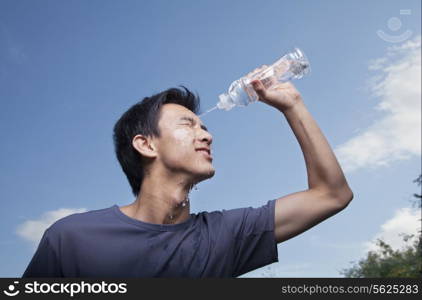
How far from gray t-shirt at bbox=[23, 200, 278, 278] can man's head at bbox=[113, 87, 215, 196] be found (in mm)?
365

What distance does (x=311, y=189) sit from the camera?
10.7ft

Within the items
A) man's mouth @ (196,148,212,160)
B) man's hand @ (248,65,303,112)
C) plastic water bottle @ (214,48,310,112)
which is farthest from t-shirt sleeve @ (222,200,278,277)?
plastic water bottle @ (214,48,310,112)

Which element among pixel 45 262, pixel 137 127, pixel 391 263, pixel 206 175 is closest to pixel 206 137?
pixel 206 175

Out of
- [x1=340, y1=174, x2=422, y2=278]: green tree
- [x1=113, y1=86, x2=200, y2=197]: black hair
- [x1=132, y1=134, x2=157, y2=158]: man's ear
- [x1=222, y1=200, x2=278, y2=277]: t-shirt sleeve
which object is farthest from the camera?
[x1=340, y1=174, x2=422, y2=278]: green tree

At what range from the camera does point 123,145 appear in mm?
3797

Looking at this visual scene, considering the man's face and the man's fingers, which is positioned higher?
the man's fingers

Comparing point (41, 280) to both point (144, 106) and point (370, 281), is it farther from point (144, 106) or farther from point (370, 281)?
point (370, 281)

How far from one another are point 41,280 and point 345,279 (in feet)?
6.34

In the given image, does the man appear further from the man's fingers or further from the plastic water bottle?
the plastic water bottle

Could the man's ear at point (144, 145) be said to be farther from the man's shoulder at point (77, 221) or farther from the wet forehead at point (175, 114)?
the man's shoulder at point (77, 221)

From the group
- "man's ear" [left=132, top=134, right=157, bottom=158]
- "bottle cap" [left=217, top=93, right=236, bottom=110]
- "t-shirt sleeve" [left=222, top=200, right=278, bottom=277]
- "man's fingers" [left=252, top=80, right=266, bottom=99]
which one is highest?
"bottle cap" [left=217, top=93, right=236, bottom=110]

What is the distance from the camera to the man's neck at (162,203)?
325cm

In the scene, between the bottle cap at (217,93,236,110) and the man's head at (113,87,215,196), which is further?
the bottle cap at (217,93,236,110)

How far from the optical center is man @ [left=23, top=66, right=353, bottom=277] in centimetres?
300
